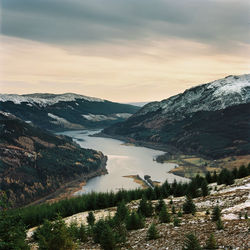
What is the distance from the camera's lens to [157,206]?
47.3 meters

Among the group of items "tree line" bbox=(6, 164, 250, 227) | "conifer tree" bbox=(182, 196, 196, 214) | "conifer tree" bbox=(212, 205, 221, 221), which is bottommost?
"tree line" bbox=(6, 164, 250, 227)

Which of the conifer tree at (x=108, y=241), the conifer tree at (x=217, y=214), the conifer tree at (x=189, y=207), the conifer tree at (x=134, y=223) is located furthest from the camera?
the conifer tree at (x=189, y=207)

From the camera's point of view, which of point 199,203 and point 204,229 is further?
point 199,203

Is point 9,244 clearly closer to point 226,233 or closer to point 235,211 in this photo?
point 226,233

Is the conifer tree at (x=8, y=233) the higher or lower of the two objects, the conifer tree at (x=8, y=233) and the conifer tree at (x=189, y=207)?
the lower

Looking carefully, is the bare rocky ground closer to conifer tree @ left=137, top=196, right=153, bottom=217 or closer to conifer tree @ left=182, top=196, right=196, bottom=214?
conifer tree @ left=182, top=196, right=196, bottom=214

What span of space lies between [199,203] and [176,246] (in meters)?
19.8

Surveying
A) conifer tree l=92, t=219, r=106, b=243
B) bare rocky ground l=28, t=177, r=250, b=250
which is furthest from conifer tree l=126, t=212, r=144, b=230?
conifer tree l=92, t=219, r=106, b=243

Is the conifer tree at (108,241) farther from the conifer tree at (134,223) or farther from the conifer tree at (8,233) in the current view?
the conifer tree at (8,233)

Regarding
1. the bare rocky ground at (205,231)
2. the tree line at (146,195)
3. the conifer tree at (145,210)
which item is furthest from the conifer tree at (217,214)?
the tree line at (146,195)

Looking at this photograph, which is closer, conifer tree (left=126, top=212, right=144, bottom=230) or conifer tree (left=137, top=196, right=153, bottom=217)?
conifer tree (left=126, top=212, right=144, bottom=230)

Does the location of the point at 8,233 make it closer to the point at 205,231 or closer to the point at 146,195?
the point at 205,231

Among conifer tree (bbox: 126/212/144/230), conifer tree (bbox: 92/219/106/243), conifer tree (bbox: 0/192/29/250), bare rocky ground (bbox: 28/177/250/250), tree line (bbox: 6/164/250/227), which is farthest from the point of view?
tree line (bbox: 6/164/250/227)

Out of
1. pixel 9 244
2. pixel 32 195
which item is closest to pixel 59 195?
pixel 32 195
